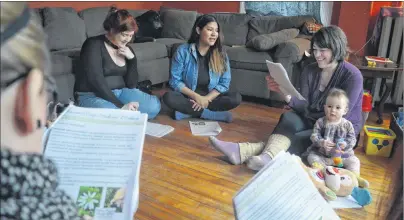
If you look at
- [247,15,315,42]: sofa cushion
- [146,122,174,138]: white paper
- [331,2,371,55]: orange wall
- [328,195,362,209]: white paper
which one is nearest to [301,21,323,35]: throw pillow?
[247,15,315,42]: sofa cushion

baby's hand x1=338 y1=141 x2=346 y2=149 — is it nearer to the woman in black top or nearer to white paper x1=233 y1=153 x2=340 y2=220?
white paper x1=233 y1=153 x2=340 y2=220

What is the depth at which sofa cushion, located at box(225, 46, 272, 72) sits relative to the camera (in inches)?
124

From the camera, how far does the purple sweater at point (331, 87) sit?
2020 mm

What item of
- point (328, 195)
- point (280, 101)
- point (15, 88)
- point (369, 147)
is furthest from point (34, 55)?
point (280, 101)

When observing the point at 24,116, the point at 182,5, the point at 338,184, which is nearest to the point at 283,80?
the point at 338,184

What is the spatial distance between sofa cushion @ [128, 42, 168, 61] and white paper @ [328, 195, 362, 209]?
82.7 inches

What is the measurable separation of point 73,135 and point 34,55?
0.45 metres

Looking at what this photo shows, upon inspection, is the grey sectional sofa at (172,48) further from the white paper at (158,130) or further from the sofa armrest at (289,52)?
the white paper at (158,130)

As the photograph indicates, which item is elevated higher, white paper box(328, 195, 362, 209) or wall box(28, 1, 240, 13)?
wall box(28, 1, 240, 13)

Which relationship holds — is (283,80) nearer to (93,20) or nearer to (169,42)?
(169,42)

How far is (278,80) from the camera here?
6.98 ft

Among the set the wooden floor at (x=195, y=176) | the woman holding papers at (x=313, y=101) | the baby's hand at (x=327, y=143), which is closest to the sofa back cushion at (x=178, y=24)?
the wooden floor at (x=195, y=176)

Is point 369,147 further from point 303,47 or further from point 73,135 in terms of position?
point 73,135

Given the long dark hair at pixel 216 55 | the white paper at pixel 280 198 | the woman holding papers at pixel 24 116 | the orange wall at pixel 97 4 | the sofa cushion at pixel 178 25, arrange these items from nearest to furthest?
the woman holding papers at pixel 24 116
the white paper at pixel 280 198
the long dark hair at pixel 216 55
the orange wall at pixel 97 4
the sofa cushion at pixel 178 25
